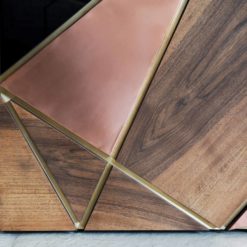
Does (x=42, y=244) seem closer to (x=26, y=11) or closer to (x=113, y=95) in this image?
(x=113, y=95)

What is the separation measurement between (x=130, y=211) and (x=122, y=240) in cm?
6

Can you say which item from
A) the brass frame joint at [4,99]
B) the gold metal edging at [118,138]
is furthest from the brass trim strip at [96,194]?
the brass frame joint at [4,99]

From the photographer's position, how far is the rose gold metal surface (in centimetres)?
60

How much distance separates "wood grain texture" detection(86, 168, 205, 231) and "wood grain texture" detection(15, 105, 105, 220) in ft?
0.10

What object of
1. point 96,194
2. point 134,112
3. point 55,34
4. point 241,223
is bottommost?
point 241,223

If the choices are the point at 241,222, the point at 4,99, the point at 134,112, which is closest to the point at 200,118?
the point at 134,112

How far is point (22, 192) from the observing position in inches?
25.9

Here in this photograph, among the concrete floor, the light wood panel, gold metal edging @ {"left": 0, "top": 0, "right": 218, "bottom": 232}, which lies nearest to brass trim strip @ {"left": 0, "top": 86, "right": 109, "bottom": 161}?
gold metal edging @ {"left": 0, "top": 0, "right": 218, "bottom": 232}

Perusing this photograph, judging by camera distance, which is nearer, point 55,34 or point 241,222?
point 55,34

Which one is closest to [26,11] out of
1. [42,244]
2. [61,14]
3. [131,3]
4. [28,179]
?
[61,14]

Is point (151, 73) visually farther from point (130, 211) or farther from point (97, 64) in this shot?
point (130, 211)

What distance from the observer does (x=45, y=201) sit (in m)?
0.66

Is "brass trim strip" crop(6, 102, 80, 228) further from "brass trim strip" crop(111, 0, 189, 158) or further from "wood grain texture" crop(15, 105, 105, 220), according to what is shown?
"brass trim strip" crop(111, 0, 189, 158)

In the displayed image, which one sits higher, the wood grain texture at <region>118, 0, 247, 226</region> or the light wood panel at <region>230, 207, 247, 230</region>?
the wood grain texture at <region>118, 0, 247, 226</region>
